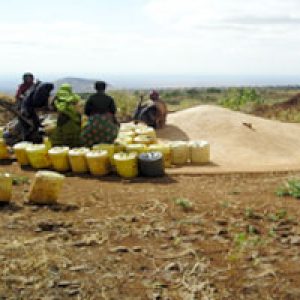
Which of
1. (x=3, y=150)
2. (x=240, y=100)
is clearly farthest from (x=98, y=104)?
(x=240, y=100)

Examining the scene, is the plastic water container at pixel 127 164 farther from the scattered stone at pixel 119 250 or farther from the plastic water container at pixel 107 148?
the scattered stone at pixel 119 250

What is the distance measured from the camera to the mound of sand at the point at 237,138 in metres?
9.98

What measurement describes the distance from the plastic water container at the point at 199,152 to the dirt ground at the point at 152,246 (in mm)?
2638

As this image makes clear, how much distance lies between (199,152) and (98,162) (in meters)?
1.96

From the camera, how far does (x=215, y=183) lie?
8.24 meters

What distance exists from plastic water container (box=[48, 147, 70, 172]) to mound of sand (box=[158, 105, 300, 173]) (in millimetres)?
1810

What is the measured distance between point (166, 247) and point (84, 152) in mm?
4153

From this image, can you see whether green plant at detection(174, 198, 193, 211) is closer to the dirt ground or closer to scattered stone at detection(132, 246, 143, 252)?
the dirt ground

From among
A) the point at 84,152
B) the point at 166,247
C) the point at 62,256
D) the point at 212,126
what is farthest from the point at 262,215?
the point at 212,126

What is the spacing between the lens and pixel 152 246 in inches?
198

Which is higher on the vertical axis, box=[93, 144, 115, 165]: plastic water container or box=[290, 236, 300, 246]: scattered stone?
box=[93, 144, 115, 165]: plastic water container

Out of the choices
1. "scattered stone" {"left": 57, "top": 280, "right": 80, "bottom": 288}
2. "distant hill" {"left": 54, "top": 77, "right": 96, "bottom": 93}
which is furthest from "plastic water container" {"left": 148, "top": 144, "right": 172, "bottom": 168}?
"scattered stone" {"left": 57, "top": 280, "right": 80, "bottom": 288}

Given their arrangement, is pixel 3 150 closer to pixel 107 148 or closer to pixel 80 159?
→ pixel 80 159

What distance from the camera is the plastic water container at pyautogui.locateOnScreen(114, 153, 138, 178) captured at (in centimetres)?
848
